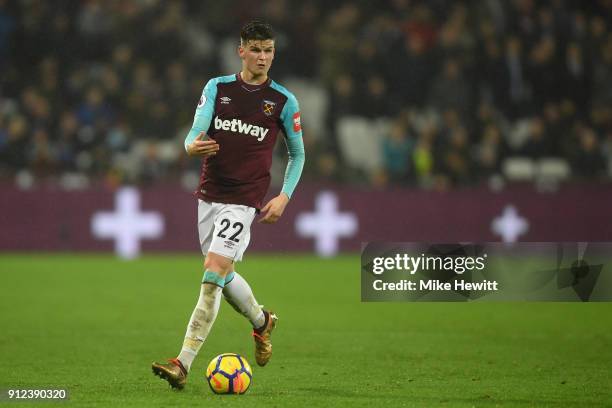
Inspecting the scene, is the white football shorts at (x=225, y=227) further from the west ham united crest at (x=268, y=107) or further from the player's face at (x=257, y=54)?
the player's face at (x=257, y=54)

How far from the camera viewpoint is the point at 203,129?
751cm

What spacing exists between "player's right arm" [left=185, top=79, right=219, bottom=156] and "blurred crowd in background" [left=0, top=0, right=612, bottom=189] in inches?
461

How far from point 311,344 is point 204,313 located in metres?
2.62

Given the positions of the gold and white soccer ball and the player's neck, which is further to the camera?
the player's neck

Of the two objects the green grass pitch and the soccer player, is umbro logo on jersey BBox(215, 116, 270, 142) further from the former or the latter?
the green grass pitch

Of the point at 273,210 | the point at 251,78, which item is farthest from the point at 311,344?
the point at 251,78

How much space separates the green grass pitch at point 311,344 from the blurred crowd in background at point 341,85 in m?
3.41

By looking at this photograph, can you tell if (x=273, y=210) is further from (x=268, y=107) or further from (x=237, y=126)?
(x=268, y=107)

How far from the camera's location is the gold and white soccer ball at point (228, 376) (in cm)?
714

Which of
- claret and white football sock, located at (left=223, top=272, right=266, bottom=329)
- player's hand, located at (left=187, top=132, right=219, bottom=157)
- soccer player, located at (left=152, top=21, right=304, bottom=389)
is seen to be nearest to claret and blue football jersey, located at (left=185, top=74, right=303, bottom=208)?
soccer player, located at (left=152, top=21, right=304, bottom=389)

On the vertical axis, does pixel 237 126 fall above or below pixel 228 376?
above

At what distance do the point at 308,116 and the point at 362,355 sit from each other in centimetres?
1293

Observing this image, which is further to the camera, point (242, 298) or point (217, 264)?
point (242, 298)

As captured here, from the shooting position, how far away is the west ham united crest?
25.6ft
